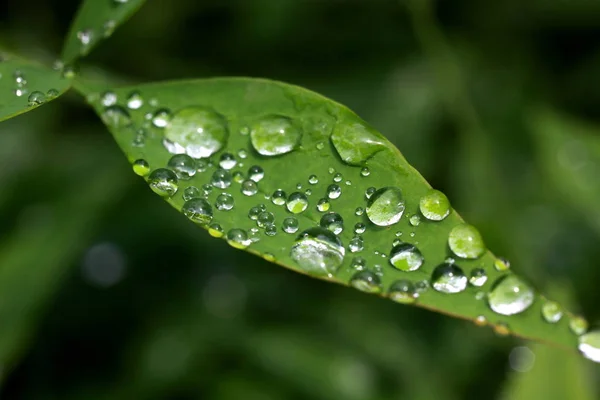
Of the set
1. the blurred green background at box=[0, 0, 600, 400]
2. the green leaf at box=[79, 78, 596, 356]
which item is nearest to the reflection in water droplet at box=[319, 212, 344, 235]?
the green leaf at box=[79, 78, 596, 356]

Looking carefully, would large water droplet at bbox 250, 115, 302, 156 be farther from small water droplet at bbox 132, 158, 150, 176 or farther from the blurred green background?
the blurred green background

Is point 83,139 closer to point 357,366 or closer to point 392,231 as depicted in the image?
point 357,366

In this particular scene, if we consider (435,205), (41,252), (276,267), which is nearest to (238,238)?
(435,205)

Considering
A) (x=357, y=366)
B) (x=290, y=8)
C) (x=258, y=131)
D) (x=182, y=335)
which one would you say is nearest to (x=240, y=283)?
(x=182, y=335)

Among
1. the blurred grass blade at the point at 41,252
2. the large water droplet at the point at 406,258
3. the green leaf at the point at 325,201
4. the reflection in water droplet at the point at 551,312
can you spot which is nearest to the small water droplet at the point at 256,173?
the green leaf at the point at 325,201

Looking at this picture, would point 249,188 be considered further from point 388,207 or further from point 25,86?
point 25,86

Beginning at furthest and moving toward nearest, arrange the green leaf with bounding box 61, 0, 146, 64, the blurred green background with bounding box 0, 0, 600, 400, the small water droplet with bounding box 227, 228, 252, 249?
1. the blurred green background with bounding box 0, 0, 600, 400
2. the green leaf with bounding box 61, 0, 146, 64
3. the small water droplet with bounding box 227, 228, 252, 249
